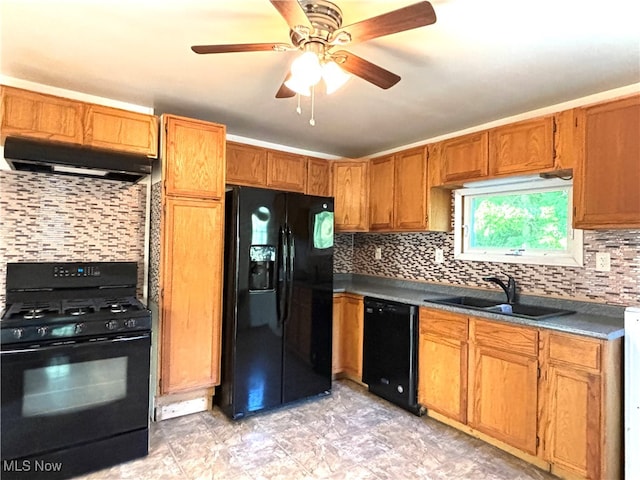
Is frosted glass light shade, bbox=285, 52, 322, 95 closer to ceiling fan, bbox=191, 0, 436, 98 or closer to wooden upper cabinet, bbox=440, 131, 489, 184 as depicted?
ceiling fan, bbox=191, 0, 436, 98

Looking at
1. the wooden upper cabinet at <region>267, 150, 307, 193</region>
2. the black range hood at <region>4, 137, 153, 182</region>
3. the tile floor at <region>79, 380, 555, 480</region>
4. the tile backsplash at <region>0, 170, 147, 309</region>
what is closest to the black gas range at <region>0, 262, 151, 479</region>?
the tile floor at <region>79, 380, 555, 480</region>

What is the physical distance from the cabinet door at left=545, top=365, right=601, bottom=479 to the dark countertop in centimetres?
23

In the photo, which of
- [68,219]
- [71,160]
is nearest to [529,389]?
[71,160]

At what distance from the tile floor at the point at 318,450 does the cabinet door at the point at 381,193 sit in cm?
163

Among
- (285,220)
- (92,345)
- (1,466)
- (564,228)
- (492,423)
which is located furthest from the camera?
(285,220)

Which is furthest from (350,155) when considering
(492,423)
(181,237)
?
(492,423)

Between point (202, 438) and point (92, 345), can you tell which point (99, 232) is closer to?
point (92, 345)

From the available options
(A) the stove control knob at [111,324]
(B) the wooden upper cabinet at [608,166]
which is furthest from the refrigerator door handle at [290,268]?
(B) the wooden upper cabinet at [608,166]

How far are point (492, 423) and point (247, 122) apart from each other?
2.85 meters

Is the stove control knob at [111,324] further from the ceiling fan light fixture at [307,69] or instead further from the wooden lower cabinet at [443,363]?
the wooden lower cabinet at [443,363]

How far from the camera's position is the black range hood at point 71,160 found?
7.34 feet

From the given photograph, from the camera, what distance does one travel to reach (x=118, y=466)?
221 centimetres

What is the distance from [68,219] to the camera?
8.98 feet

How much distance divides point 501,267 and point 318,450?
1.91 metres
